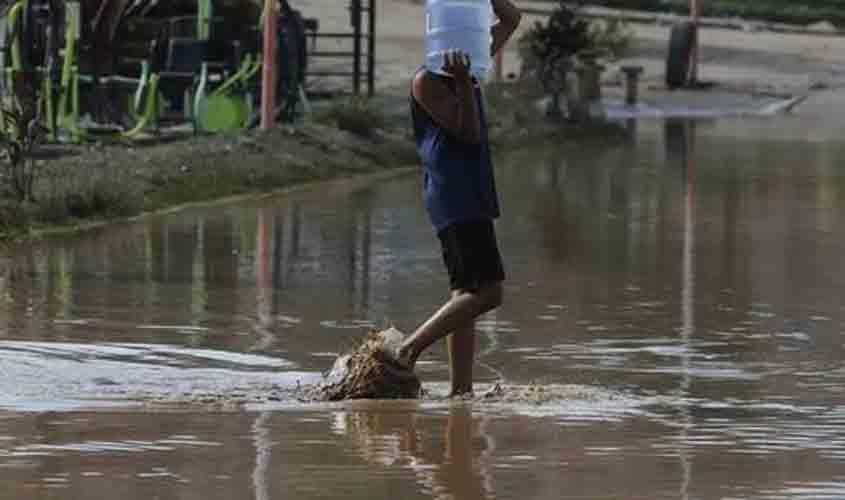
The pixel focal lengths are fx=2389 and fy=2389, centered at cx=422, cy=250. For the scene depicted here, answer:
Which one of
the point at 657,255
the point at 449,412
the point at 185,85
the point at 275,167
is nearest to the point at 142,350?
the point at 449,412

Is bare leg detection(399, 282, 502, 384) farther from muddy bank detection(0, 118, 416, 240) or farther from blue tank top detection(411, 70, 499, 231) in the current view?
muddy bank detection(0, 118, 416, 240)

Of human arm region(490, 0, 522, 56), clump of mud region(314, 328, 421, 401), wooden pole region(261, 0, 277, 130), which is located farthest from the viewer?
wooden pole region(261, 0, 277, 130)

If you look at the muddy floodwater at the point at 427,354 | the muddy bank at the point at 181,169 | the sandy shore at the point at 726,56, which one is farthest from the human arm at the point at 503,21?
the sandy shore at the point at 726,56

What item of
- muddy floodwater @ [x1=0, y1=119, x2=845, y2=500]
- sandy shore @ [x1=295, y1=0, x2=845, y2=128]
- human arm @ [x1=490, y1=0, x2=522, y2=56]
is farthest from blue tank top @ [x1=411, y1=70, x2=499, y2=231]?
sandy shore @ [x1=295, y1=0, x2=845, y2=128]

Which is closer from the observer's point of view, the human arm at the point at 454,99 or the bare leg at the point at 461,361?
the human arm at the point at 454,99

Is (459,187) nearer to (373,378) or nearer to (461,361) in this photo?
(461,361)

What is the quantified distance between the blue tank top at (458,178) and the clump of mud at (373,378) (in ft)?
1.92

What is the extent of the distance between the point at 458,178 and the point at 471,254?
0.31 metres

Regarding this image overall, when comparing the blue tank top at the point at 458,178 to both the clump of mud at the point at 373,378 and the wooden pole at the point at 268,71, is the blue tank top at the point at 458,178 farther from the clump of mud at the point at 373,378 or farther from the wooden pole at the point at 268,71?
the wooden pole at the point at 268,71

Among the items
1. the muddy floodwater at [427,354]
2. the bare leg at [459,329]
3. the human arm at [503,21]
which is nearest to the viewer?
the muddy floodwater at [427,354]

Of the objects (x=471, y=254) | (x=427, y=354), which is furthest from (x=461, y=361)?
(x=427, y=354)

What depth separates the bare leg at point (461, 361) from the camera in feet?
32.0

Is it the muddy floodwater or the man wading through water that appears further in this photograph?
the man wading through water

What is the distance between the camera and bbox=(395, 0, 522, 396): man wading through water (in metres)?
9.48
